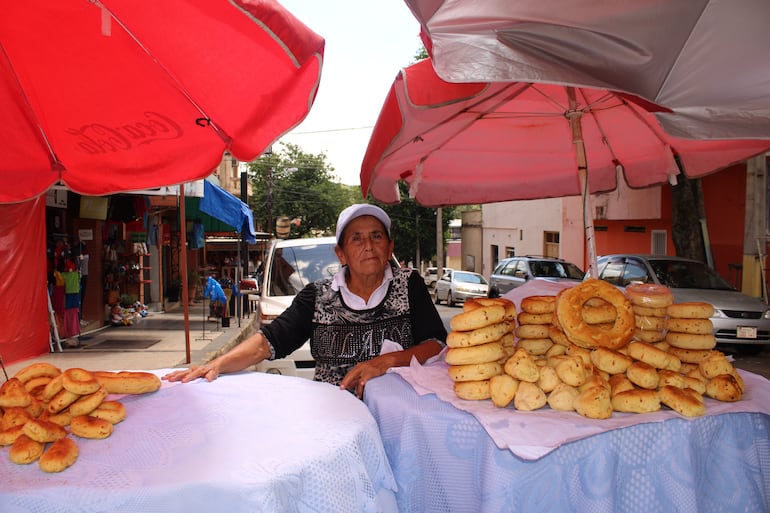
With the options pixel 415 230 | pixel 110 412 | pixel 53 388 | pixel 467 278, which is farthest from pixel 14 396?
pixel 415 230

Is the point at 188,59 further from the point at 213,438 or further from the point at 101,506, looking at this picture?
the point at 101,506

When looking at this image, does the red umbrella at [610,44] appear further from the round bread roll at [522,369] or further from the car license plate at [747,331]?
the car license plate at [747,331]

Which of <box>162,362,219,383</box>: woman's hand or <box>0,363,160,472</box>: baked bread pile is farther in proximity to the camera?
<box>162,362,219,383</box>: woman's hand

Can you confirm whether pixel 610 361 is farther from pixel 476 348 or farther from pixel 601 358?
pixel 476 348

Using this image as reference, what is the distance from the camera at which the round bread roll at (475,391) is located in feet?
7.27

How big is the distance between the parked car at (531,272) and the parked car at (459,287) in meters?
4.52

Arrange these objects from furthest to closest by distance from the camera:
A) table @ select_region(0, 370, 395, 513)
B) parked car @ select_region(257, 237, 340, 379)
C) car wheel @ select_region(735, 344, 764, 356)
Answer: car wheel @ select_region(735, 344, 764, 356) < parked car @ select_region(257, 237, 340, 379) < table @ select_region(0, 370, 395, 513)

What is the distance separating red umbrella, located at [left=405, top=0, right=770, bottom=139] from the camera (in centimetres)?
190


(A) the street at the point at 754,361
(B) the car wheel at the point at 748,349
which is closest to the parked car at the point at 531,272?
(A) the street at the point at 754,361

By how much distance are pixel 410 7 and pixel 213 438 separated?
1.58m

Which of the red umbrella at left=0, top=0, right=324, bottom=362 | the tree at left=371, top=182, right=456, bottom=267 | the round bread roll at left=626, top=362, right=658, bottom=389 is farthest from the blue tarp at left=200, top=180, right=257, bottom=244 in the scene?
the tree at left=371, top=182, right=456, bottom=267

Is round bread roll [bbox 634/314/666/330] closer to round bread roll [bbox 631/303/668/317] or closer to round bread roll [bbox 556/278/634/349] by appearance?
round bread roll [bbox 631/303/668/317]

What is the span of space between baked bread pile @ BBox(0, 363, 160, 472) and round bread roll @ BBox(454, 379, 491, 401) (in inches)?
49.9

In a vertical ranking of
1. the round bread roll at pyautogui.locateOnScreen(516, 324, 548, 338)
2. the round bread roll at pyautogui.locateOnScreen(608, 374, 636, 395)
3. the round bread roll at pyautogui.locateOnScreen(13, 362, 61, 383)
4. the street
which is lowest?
the street
